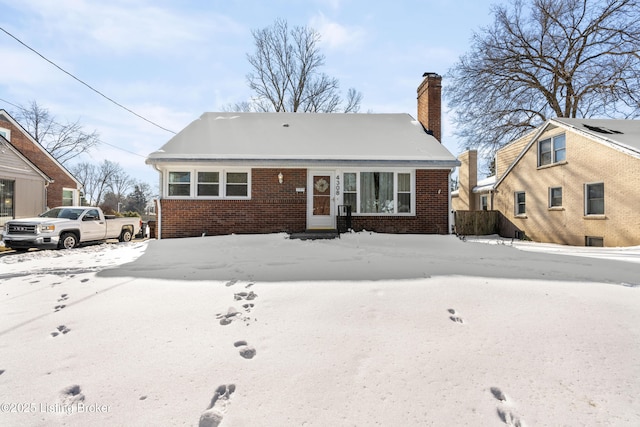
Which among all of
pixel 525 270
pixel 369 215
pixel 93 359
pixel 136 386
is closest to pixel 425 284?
pixel 525 270

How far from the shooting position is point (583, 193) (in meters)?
13.4

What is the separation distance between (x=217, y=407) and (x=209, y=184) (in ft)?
31.4

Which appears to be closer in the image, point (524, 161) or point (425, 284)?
point (425, 284)

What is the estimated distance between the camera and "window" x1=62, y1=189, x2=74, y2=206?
20.3 meters

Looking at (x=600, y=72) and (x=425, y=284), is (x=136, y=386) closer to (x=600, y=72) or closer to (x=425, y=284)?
(x=425, y=284)

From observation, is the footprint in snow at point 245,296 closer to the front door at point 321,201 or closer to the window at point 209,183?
the front door at point 321,201

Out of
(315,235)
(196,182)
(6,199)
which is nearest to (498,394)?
(315,235)

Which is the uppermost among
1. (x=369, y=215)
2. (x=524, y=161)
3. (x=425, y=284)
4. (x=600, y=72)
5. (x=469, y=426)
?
(x=600, y=72)

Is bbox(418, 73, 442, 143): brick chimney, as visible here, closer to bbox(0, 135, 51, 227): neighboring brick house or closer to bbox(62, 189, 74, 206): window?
bbox(0, 135, 51, 227): neighboring brick house

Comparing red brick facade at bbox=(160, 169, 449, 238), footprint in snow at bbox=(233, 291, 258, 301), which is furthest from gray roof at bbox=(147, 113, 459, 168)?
footprint in snow at bbox=(233, 291, 258, 301)

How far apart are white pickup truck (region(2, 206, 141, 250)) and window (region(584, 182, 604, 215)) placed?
19971mm

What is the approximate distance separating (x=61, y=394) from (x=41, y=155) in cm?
2331

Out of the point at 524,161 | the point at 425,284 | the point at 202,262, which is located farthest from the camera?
the point at 524,161

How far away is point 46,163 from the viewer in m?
19.5
